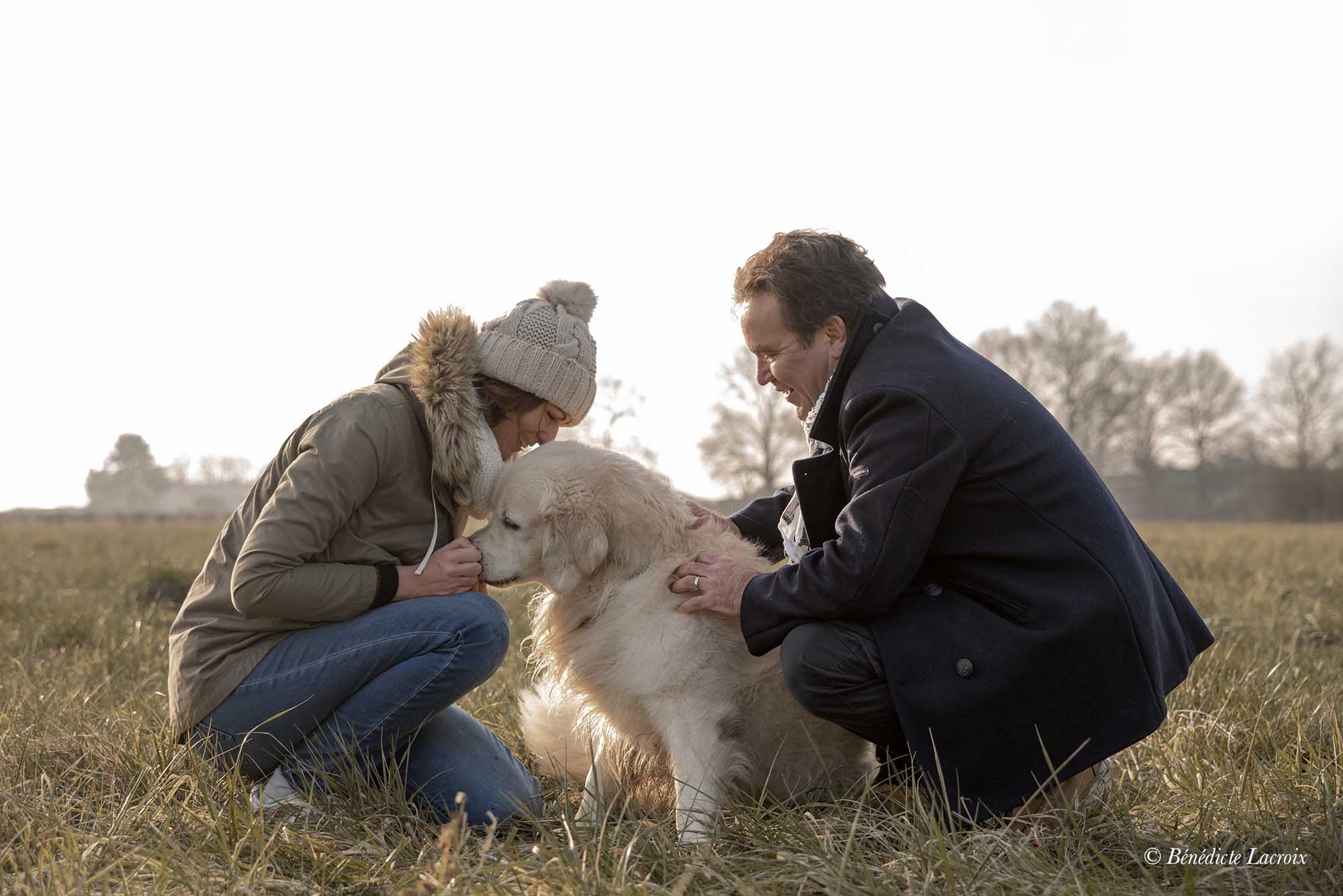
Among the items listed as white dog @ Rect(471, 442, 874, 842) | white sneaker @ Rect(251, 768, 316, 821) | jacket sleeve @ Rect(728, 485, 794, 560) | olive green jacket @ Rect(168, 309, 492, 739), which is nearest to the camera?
white sneaker @ Rect(251, 768, 316, 821)

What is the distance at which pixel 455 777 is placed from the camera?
3.51m

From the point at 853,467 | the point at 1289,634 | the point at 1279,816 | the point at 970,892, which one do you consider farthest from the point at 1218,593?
the point at 970,892

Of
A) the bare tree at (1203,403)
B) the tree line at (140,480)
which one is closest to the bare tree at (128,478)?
the tree line at (140,480)

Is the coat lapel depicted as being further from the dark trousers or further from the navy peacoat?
the dark trousers

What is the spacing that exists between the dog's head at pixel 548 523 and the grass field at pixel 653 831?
2.68 ft

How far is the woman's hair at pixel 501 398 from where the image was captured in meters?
3.57

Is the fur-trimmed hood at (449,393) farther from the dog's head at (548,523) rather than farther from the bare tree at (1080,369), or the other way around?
the bare tree at (1080,369)

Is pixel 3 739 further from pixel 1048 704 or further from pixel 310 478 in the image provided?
pixel 1048 704

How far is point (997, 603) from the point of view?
9.86ft

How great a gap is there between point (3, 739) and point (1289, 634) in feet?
23.7

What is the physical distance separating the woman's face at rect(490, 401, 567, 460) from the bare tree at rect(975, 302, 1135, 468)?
4241 cm

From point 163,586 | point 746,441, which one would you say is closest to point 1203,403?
point 746,441

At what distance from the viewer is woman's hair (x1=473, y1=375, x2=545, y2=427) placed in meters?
3.57

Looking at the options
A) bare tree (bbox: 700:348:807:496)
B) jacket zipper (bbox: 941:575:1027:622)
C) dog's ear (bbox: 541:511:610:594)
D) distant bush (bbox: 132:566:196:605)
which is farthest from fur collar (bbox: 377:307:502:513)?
bare tree (bbox: 700:348:807:496)
